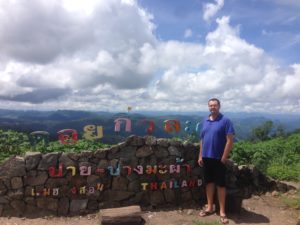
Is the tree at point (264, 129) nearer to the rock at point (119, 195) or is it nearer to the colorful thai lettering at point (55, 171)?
the rock at point (119, 195)

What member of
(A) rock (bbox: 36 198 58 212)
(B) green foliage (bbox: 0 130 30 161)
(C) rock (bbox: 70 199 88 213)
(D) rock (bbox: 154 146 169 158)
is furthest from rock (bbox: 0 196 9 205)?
(D) rock (bbox: 154 146 169 158)

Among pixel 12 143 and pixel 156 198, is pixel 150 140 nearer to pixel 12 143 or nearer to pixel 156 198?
pixel 156 198

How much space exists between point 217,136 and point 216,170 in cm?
72

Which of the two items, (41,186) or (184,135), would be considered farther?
(184,135)

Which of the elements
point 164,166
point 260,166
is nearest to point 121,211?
point 164,166

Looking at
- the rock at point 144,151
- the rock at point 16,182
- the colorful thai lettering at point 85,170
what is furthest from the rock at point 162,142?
the rock at point 16,182

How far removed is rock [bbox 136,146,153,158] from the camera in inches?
313

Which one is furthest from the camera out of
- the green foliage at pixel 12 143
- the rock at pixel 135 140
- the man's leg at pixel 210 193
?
the green foliage at pixel 12 143

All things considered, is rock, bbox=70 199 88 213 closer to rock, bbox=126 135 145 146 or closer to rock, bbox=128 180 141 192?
rock, bbox=128 180 141 192

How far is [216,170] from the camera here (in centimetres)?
707

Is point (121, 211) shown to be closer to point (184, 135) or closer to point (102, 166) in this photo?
point (102, 166)

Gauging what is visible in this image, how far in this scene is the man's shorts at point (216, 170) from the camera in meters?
7.03

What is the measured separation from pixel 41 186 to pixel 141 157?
222cm

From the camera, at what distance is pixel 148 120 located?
8.42 metres
